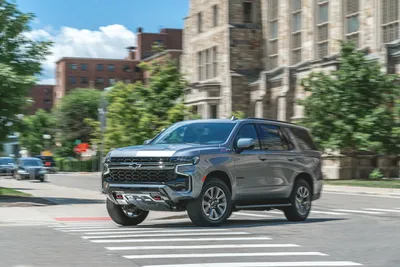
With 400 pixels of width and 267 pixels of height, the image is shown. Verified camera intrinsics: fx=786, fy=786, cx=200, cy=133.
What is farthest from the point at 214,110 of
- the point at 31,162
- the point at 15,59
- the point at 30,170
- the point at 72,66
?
the point at 72,66

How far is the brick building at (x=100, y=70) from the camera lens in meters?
147

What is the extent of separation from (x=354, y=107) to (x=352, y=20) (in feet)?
34.2

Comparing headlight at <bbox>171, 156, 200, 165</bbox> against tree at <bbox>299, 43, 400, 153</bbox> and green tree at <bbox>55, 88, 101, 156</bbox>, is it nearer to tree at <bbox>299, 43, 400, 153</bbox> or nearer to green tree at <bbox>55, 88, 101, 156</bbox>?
tree at <bbox>299, 43, 400, 153</bbox>

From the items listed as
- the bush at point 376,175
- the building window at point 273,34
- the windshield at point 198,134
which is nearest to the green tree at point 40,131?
the building window at point 273,34

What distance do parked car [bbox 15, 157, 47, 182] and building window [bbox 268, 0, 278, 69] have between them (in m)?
17.8

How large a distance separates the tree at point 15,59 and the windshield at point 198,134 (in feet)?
27.8

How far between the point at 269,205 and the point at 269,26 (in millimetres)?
43574

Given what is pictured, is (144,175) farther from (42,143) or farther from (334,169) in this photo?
(42,143)

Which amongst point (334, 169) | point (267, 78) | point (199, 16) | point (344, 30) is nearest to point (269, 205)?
point (334, 169)

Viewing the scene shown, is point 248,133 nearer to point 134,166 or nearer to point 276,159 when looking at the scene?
point 276,159

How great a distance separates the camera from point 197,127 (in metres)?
14.3

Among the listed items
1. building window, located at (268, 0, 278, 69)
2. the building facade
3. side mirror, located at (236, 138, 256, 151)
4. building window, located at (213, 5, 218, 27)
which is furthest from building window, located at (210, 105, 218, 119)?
side mirror, located at (236, 138, 256, 151)

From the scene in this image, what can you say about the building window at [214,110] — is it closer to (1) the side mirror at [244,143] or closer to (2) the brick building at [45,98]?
(1) the side mirror at [244,143]

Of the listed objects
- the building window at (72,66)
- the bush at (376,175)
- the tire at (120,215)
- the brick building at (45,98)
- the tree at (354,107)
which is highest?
the building window at (72,66)
